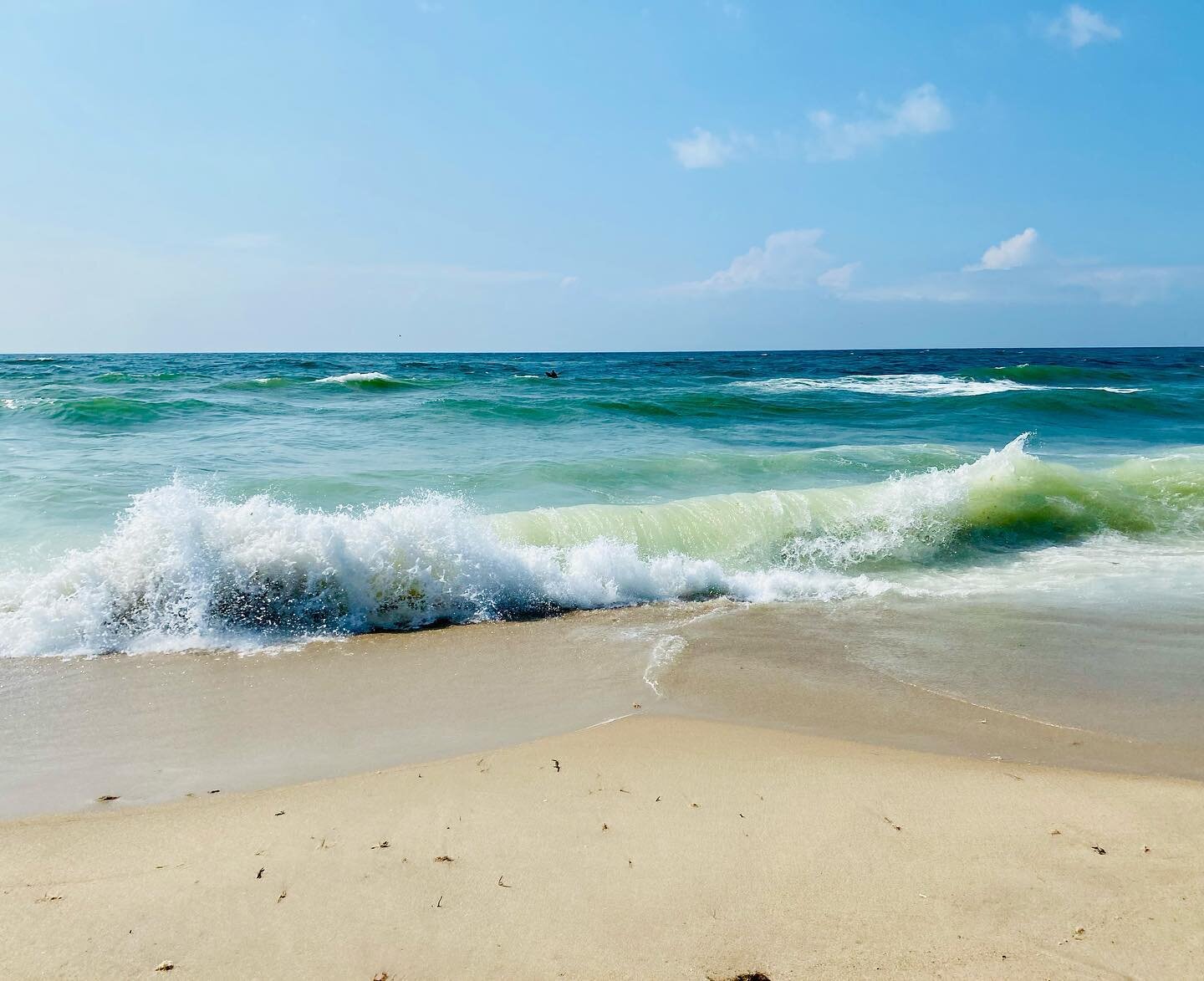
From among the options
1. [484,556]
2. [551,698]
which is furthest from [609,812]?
[484,556]

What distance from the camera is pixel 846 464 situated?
11891mm

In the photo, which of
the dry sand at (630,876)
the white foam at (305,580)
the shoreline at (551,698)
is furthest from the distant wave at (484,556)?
the dry sand at (630,876)

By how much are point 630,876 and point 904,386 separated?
29.4 m

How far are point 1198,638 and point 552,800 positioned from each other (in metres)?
4.78

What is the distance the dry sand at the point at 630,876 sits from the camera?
215cm

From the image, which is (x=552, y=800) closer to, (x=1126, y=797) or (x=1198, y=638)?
(x=1126, y=797)

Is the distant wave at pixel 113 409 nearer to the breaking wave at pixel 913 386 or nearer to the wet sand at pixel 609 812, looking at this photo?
the wet sand at pixel 609 812

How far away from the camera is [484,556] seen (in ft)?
20.1

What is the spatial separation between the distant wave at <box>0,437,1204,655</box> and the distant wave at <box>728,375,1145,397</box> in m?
17.9

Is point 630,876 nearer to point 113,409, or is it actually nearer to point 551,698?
point 551,698

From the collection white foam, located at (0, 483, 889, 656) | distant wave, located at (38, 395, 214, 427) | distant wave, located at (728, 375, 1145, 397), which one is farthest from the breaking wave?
white foam, located at (0, 483, 889, 656)

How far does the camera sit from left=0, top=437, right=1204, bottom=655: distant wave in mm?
5199

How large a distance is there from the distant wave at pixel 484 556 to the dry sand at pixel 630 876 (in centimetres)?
241

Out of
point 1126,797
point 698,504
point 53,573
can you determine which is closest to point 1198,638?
point 1126,797
